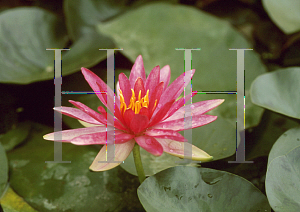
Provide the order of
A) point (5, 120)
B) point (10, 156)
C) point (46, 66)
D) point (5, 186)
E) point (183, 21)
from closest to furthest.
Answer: point (5, 186)
point (10, 156)
point (5, 120)
point (46, 66)
point (183, 21)

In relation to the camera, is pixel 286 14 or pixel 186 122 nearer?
pixel 186 122

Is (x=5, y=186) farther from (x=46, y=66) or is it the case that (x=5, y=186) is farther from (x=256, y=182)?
(x=256, y=182)

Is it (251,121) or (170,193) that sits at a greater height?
(251,121)

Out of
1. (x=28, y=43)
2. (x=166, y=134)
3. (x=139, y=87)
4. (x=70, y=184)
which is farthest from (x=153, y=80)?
(x=28, y=43)

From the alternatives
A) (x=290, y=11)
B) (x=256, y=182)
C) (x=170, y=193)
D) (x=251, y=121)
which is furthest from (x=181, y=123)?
(x=290, y=11)

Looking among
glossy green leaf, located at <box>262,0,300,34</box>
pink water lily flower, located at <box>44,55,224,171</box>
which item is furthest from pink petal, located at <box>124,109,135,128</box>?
glossy green leaf, located at <box>262,0,300,34</box>

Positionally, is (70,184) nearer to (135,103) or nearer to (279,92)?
(135,103)

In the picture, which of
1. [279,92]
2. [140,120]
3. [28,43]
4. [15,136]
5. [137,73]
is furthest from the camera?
[28,43]

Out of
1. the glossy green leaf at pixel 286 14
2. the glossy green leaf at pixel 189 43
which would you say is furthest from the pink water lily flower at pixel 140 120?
the glossy green leaf at pixel 286 14
